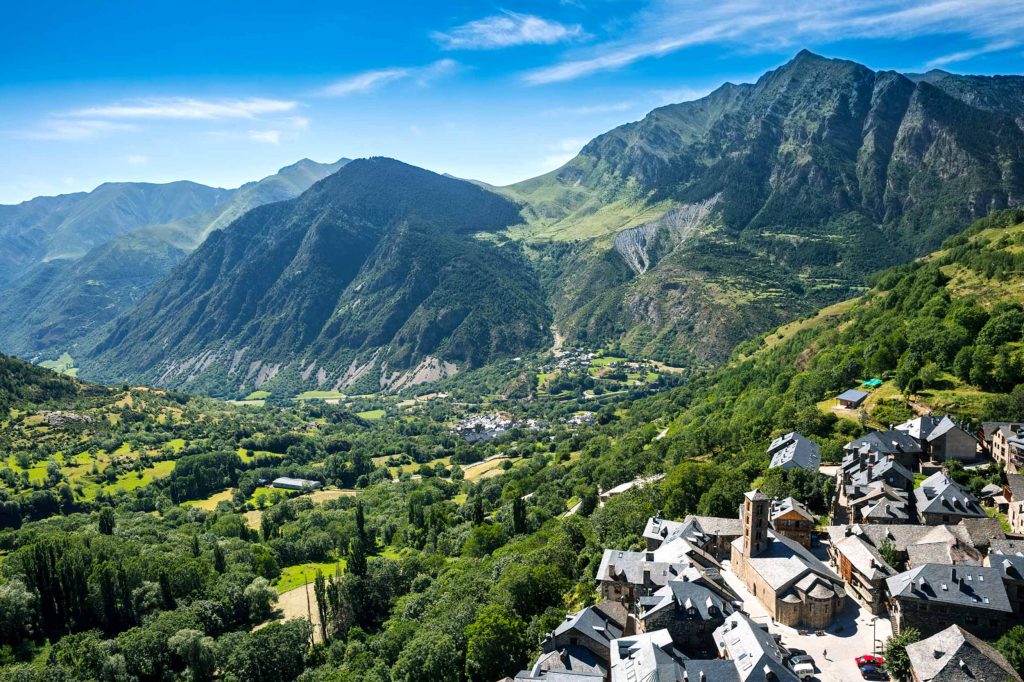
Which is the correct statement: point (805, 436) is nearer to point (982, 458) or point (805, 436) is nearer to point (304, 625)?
point (982, 458)

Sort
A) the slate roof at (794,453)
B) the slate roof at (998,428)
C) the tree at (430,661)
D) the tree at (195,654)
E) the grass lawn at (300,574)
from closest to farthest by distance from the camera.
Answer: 1. the tree at (430,661)
2. the slate roof at (998,428)
3. the tree at (195,654)
4. the slate roof at (794,453)
5. the grass lawn at (300,574)

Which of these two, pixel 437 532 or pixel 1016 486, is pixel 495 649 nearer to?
pixel 1016 486

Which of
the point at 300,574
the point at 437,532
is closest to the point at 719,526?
the point at 437,532

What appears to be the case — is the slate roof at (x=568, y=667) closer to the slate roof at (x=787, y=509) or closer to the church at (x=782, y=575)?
the church at (x=782, y=575)

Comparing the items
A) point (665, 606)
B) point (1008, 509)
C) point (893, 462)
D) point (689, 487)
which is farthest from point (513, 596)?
point (1008, 509)

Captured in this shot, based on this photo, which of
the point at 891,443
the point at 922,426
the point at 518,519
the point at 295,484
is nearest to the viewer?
the point at 891,443

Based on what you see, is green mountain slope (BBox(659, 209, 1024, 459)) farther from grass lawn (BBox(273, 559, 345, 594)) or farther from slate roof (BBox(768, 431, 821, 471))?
grass lawn (BBox(273, 559, 345, 594))

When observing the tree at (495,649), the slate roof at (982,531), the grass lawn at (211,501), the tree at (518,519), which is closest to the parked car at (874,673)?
the slate roof at (982,531)
